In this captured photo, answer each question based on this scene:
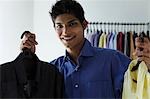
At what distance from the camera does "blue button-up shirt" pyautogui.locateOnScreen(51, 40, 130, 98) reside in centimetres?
121

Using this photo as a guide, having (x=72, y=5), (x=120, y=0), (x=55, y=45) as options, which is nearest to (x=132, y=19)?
(x=120, y=0)

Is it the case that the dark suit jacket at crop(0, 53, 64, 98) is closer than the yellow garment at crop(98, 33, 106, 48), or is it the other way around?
the dark suit jacket at crop(0, 53, 64, 98)

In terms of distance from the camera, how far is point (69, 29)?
122cm

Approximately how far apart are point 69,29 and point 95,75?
0.24 metres

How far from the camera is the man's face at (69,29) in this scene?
47.5 inches

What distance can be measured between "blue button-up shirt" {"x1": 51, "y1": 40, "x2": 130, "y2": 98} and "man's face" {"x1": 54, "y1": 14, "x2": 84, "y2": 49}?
0.27ft

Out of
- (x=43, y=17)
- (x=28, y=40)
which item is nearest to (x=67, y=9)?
(x=28, y=40)

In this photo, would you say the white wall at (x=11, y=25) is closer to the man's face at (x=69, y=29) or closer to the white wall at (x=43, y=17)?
the white wall at (x=43, y=17)

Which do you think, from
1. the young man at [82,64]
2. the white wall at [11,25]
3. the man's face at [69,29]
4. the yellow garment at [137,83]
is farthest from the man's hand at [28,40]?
the white wall at [11,25]

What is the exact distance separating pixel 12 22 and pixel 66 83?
2.07 m

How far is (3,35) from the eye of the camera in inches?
120

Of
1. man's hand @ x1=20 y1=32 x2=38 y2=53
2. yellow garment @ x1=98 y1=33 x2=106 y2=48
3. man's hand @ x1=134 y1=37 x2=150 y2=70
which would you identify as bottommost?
man's hand @ x1=134 y1=37 x2=150 y2=70

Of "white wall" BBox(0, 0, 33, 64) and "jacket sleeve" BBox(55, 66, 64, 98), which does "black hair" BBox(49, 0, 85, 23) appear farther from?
"white wall" BBox(0, 0, 33, 64)

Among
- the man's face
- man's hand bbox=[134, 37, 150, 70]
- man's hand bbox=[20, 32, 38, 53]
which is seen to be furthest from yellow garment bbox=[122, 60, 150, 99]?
man's hand bbox=[20, 32, 38, 53]
